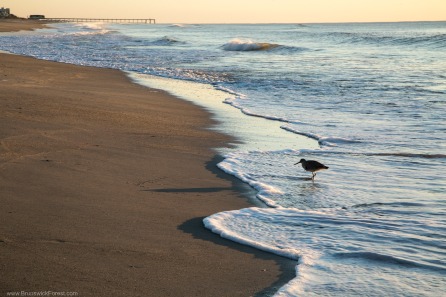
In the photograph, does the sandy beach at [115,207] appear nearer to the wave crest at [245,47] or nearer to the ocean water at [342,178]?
the ocean water at [342,178]

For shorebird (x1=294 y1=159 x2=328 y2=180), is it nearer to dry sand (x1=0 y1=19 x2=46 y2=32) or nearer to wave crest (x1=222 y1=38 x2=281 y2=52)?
wave crest (x1=222 y1=38 x2=281 y2=52)

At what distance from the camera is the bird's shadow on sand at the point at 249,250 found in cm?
447

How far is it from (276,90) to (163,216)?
11.6 metres

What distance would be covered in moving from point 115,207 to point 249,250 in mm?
1400

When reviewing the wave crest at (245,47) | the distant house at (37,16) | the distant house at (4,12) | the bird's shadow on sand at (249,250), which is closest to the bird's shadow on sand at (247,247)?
the bird's shadow on sand at (249,250)

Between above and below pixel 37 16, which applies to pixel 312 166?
below

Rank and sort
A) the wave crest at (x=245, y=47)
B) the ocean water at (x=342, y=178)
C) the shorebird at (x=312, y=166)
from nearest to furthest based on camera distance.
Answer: the ocean water at (x=342, y=178), the shorebird at (x=312, y=166), the wave crest at (x=245, y=47)

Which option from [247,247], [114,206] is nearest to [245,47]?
[114,206]

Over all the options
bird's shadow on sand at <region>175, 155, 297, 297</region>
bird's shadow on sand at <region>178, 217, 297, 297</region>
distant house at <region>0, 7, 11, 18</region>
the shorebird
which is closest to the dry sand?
distant house at <region>0, 7, 11, 18</region>

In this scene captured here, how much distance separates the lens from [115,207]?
231 inches

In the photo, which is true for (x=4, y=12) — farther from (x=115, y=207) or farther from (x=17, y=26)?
(x=115, y=207)

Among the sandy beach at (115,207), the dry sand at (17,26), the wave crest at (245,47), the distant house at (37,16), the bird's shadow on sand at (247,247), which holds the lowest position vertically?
the bird's shadow on sand at (247,247)

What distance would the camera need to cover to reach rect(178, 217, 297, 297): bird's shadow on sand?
4.47 metres

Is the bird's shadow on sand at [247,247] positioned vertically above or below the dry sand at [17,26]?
below
